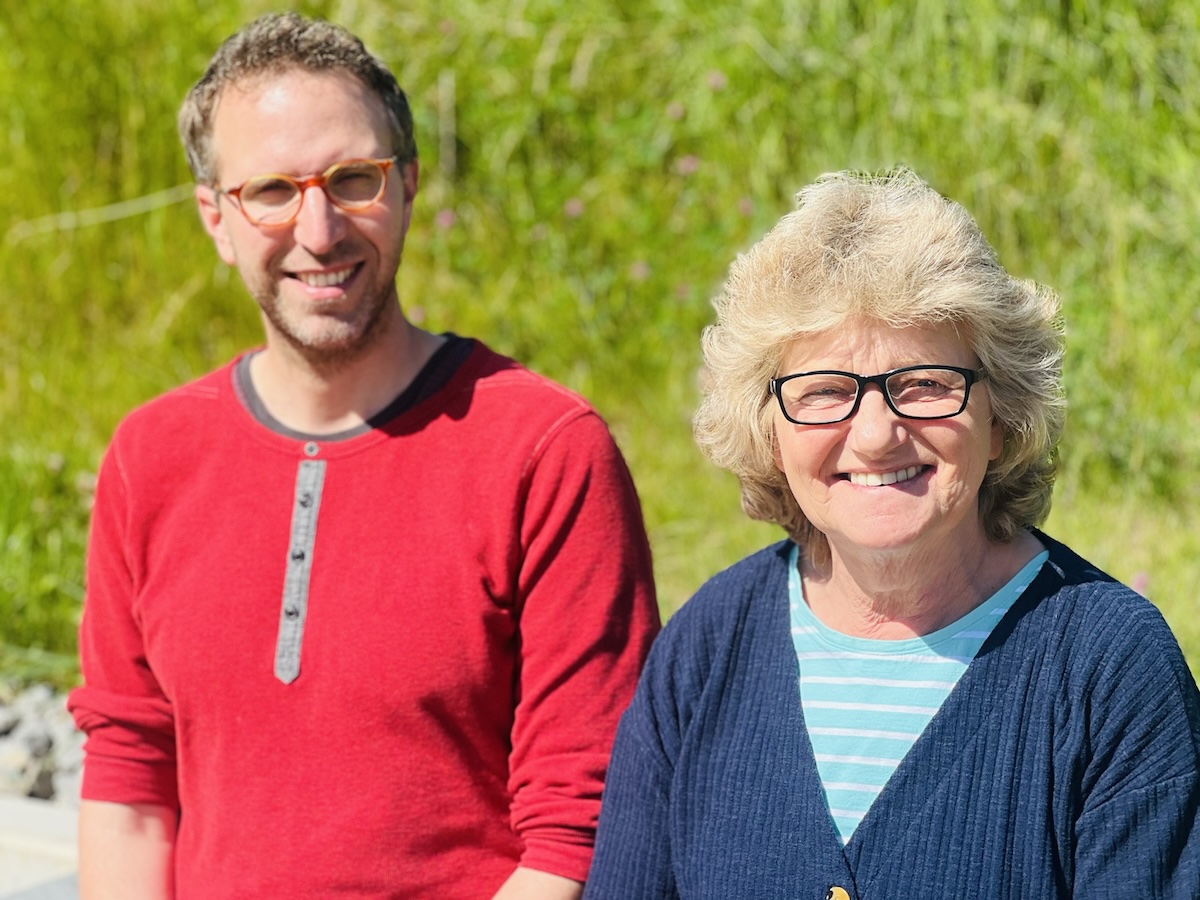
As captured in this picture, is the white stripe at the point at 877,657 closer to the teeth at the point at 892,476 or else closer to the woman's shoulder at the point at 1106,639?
the woman's shoulder at the point at 1106,639

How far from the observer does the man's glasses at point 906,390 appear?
187cm

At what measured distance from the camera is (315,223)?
7.91 ft

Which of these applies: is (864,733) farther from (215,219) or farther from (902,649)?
(215,219)

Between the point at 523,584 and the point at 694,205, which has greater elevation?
the point at 694,205

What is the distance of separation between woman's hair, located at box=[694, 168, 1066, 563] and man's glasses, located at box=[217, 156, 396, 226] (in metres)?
0.69

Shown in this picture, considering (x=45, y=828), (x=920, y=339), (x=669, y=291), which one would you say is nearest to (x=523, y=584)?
(x=920, y=339)

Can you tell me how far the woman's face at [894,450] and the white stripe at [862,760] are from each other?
0.27 m

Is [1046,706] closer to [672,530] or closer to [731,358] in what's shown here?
[731,358]

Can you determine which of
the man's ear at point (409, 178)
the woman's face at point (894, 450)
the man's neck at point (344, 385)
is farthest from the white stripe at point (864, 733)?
the man's ear at point (409, 178)

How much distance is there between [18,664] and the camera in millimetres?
4375

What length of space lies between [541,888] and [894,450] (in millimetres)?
855

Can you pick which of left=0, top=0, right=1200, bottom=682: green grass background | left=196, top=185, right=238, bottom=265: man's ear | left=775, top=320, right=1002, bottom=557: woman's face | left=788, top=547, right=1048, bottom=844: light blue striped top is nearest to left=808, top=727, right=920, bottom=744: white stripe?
left=788, top=547, right=1048, bottom=844: light blue striped top

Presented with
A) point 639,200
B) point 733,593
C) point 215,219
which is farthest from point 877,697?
point 639,200

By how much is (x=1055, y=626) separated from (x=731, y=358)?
21.4 inches
